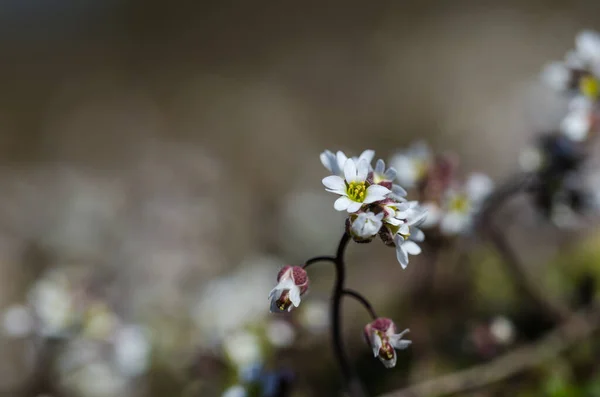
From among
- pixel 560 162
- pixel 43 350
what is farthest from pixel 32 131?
pixel 560 162

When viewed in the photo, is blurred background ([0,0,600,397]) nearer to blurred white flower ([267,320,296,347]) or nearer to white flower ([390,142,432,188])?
blurred white flower ([267,320,296,347])

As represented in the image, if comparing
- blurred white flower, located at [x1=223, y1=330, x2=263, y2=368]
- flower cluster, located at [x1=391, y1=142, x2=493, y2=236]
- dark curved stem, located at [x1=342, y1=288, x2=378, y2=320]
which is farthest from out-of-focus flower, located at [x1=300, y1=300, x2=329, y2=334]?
dark curved stem, located at [x1=342, y1=288, x2=378, y2=320]

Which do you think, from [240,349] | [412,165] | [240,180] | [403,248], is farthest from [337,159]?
[240,180]

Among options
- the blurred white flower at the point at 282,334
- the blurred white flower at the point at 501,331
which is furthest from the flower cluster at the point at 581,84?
the blurred white flower at the point at 282,334

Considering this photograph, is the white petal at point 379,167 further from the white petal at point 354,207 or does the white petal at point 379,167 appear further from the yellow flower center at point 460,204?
the yellow flower center at point 460,204

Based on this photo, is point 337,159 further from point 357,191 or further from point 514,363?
point 514,363
